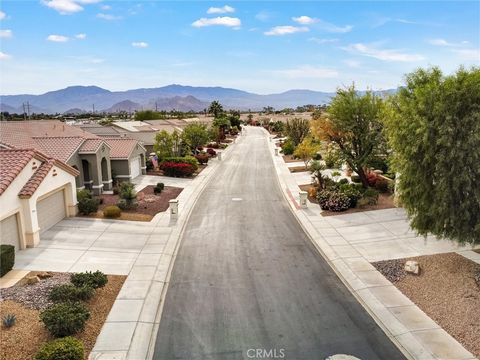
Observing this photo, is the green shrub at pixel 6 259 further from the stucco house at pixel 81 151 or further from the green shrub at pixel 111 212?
the stucco house at pixel 81 151

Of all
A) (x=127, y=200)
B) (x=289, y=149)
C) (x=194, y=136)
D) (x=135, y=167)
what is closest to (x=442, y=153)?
(x=127, y=200)

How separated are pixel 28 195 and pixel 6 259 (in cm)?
388

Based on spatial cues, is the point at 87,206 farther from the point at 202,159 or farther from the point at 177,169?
the point at 202,159

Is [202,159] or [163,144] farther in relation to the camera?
[202,159]

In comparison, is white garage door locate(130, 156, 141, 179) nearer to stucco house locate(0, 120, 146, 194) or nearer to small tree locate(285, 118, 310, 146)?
stucco house locate(0, 120, 146, 194)

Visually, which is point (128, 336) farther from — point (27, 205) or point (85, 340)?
point (27, 205)

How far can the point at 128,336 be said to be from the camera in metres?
11.7

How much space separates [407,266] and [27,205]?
16619mm

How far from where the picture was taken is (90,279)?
1452 centimetres

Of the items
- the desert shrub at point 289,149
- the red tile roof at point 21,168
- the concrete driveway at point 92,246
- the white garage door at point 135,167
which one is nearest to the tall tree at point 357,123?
the concrete driveway at point 92,246

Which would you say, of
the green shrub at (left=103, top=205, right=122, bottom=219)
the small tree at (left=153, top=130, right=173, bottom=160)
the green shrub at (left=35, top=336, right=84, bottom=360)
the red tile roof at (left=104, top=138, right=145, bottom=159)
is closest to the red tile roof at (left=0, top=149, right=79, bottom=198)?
the green shrub at (left=103, top=205, right=122, bottom=219)

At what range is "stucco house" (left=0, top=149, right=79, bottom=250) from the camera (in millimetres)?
17766

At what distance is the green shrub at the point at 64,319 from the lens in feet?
36.2

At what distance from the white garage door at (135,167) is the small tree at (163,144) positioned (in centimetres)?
511
